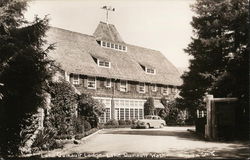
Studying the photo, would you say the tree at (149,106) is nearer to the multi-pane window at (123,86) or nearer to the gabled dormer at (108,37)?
the multi-pane window at (123,86)

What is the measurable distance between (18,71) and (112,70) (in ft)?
95.4

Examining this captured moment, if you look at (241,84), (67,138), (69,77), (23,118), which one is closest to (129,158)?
(23,118)

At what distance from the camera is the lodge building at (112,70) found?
38938 millimetres

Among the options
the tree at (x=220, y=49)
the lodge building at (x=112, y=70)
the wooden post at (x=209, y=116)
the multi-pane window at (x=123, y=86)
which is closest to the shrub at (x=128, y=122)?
the lodge building at (x=112, y=70)

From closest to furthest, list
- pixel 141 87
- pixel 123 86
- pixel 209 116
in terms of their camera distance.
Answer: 1. pixel 209 116
2. pixel 123 86
3. pixel 141 87

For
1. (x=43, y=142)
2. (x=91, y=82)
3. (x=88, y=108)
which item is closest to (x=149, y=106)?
(x=91, y=82)

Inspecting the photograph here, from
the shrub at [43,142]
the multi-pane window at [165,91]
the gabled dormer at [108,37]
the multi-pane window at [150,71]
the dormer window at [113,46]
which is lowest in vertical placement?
the shrub at [43,142]

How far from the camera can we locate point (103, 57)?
42.8m

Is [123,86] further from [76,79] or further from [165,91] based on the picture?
[165,91]

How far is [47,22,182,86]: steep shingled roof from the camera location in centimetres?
3869

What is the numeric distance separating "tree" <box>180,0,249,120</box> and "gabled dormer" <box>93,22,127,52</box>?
22971mm

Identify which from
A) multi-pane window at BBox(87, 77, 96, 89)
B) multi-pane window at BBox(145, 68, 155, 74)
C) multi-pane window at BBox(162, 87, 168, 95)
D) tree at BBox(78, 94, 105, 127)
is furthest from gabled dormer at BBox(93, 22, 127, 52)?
tree at BBox(78, 94, 105, 127)

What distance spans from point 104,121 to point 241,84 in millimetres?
Result: 21671

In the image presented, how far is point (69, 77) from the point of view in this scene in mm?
36875
